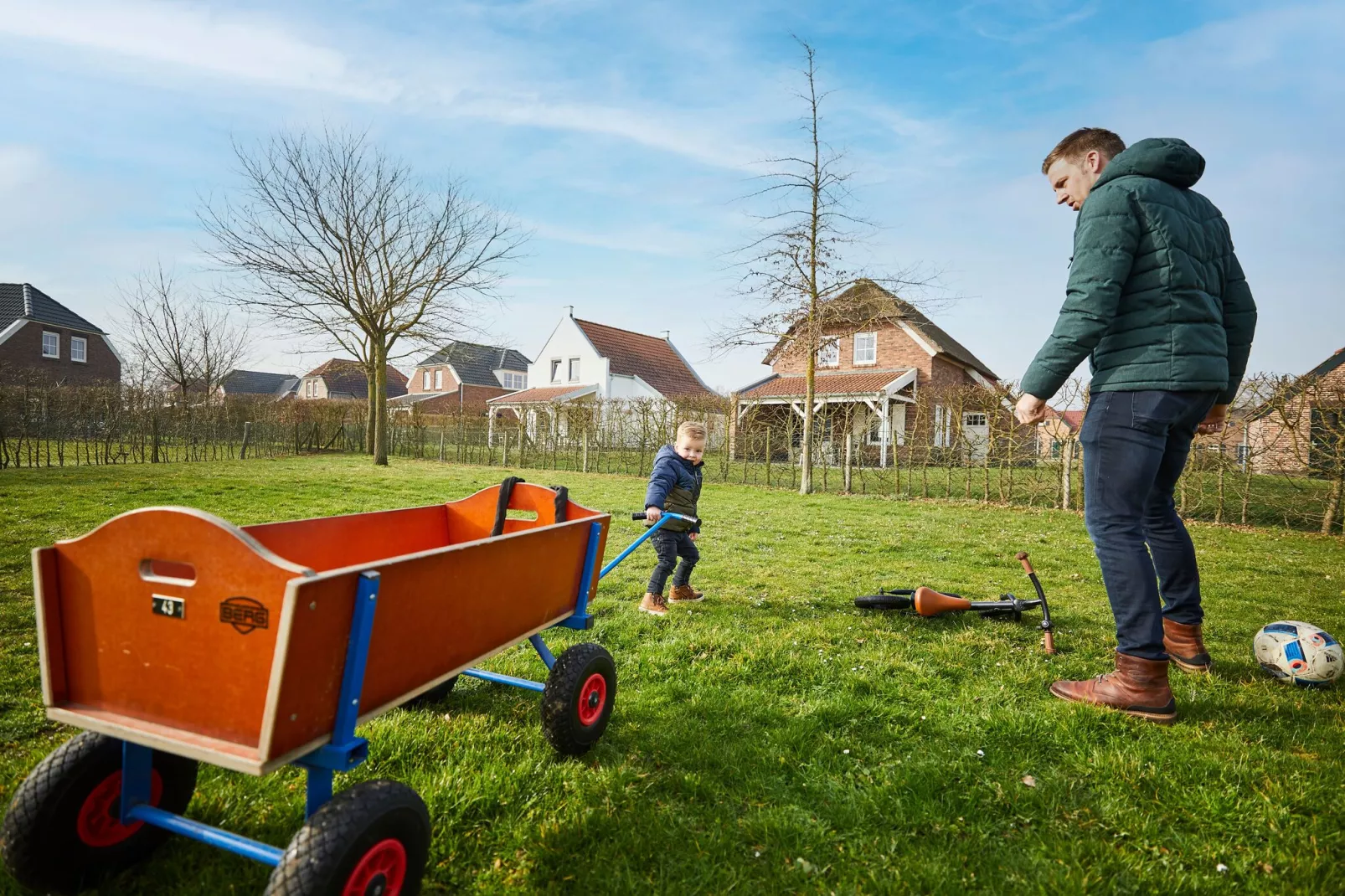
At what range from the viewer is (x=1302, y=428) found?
9453mm

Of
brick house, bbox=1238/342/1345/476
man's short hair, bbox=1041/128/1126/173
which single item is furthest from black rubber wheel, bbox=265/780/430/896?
brick house, bbox=1238/342/1345/476

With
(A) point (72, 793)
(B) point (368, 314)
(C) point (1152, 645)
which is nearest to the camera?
(A) point (72, 793)

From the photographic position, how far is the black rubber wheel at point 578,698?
101 inches

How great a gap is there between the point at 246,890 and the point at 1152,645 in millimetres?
3479

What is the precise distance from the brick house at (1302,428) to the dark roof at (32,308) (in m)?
42.7

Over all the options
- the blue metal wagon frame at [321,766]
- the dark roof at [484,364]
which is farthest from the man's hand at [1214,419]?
the dark roof at [484,364]

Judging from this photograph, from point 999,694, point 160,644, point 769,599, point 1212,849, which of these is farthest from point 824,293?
point 160,644

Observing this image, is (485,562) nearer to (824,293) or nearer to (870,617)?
(870,617)

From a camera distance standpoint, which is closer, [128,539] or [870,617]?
[128,539]

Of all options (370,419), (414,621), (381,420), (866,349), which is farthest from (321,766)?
(866,349)

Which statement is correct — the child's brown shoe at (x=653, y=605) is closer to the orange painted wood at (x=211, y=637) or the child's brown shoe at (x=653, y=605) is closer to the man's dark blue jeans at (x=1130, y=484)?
the man's dark blue jeans at (x=1130, y=484)

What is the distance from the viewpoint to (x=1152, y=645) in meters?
2.93

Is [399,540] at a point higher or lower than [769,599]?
higher

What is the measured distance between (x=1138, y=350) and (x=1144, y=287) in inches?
10.5
